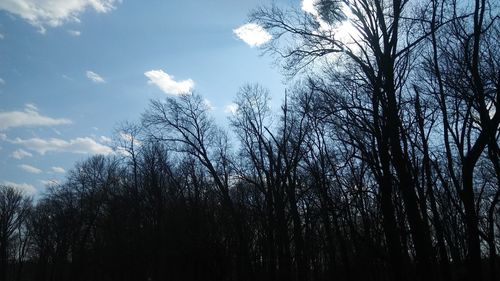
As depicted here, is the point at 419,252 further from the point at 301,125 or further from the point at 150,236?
the point at 150,236

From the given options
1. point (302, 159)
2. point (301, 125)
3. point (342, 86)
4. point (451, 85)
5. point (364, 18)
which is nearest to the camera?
point (364, 18)

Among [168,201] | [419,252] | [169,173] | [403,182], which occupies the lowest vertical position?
[419,252]

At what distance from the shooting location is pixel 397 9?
13.6 metres

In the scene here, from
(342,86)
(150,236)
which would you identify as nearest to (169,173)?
(150,236)

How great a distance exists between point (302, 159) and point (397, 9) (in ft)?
56.5

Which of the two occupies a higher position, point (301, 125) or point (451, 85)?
point (301, 125)

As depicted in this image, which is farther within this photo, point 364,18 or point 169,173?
point 169,173

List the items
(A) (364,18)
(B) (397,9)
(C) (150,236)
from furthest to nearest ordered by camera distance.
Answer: (C) (150,236), (A) (364,18), (B) (397,9)

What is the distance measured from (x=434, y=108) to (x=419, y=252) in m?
9.03

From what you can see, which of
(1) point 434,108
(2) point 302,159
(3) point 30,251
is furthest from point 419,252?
(3) point 30,251

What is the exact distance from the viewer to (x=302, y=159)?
2998 centimetres

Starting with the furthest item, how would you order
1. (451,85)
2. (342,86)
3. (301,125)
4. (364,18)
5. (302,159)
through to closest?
(302,159)
(301,125)
(342,86)
(451,85)
(364,18)

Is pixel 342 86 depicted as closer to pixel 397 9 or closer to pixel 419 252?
pixel 397 9

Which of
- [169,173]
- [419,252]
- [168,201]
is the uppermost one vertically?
[169,173]
